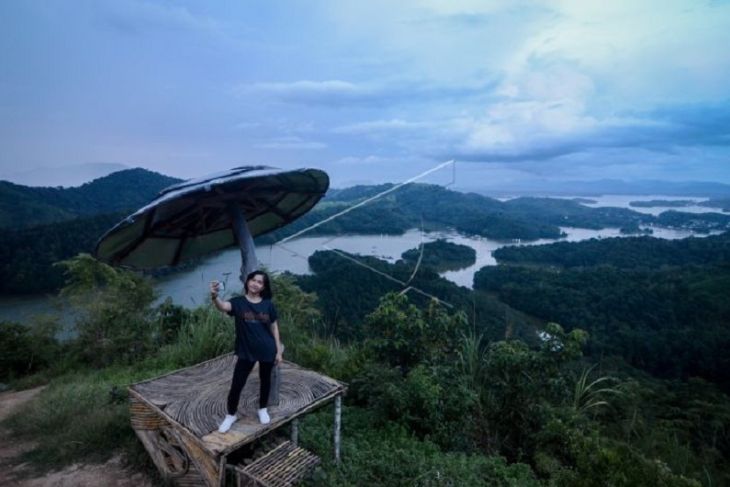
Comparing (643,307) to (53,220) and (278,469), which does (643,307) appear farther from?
(53,220)

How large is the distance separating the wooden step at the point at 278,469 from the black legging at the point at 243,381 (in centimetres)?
37

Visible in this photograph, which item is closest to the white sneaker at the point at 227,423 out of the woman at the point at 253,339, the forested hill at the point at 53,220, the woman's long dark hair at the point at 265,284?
the woman at the point at 253,339

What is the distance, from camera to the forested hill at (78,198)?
134 ft

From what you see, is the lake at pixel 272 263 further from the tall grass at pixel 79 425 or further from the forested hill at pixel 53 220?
the tall grass at pixel 79 425

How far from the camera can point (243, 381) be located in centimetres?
284

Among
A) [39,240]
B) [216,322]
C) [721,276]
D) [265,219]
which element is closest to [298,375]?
[265,219]

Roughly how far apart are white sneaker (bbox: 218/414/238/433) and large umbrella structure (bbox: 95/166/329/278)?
3.53 feet

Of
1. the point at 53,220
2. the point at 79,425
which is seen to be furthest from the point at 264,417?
the point at 53,220

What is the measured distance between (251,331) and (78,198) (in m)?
62.5

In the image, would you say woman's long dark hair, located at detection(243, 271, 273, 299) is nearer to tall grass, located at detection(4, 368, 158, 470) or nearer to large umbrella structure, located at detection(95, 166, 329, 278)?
large umbrella structure, located at detection(95, 166, 329, 278)

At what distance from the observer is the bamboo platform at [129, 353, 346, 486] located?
2.68 meters

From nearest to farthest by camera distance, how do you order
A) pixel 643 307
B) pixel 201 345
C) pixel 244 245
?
pixel 244 245 < pixel 201 345 < pixel 643 307

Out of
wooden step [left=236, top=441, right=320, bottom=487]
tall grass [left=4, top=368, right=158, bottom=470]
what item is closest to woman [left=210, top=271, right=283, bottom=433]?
wooden step [left=236, top=441, right=320, bottom=487]

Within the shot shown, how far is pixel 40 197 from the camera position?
47.4 m
